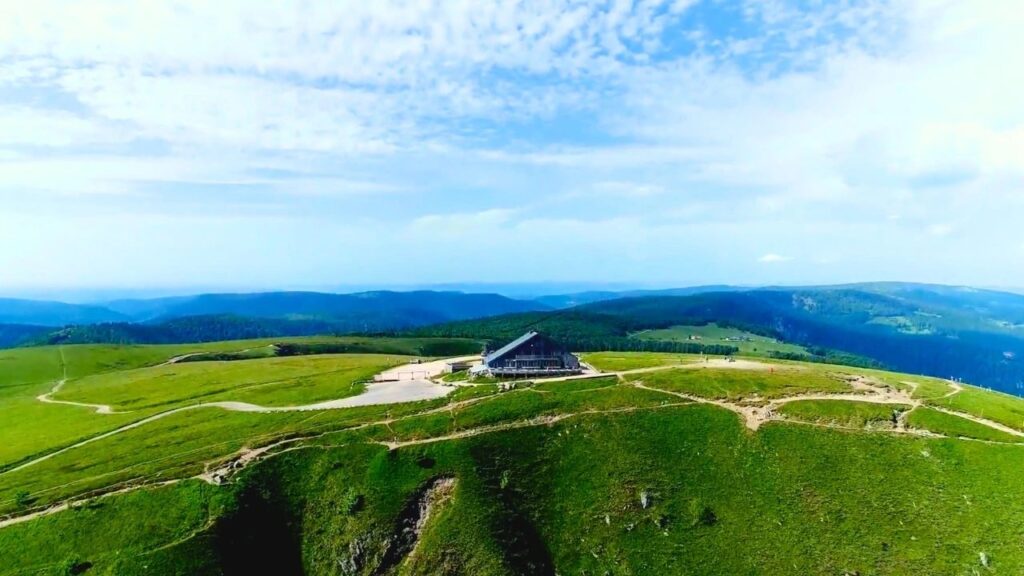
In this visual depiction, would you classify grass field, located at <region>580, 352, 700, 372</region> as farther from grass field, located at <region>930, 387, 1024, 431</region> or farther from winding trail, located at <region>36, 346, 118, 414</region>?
winding trail, located at <region>36, 346, 118, 414</region>

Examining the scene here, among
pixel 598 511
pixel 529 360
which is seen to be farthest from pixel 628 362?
pixel 598 511

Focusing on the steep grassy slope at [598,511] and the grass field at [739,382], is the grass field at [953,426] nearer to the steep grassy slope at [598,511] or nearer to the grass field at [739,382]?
the steep grassy slope at [598,511]

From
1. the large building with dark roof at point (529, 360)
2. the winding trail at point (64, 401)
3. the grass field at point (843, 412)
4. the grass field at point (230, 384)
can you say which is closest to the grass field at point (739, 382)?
the grass field at point (843, 412)

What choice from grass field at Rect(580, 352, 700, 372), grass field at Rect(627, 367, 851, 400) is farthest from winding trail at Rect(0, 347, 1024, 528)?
grass field at Rect(580, 352, 700, 372)

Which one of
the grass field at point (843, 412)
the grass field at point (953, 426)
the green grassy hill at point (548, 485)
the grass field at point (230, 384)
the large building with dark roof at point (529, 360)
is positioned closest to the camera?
the green grassy hill at point (548, 485)

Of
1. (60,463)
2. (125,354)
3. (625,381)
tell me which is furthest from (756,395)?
(125,354)

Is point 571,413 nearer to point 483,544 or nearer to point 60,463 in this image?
point 483,544
